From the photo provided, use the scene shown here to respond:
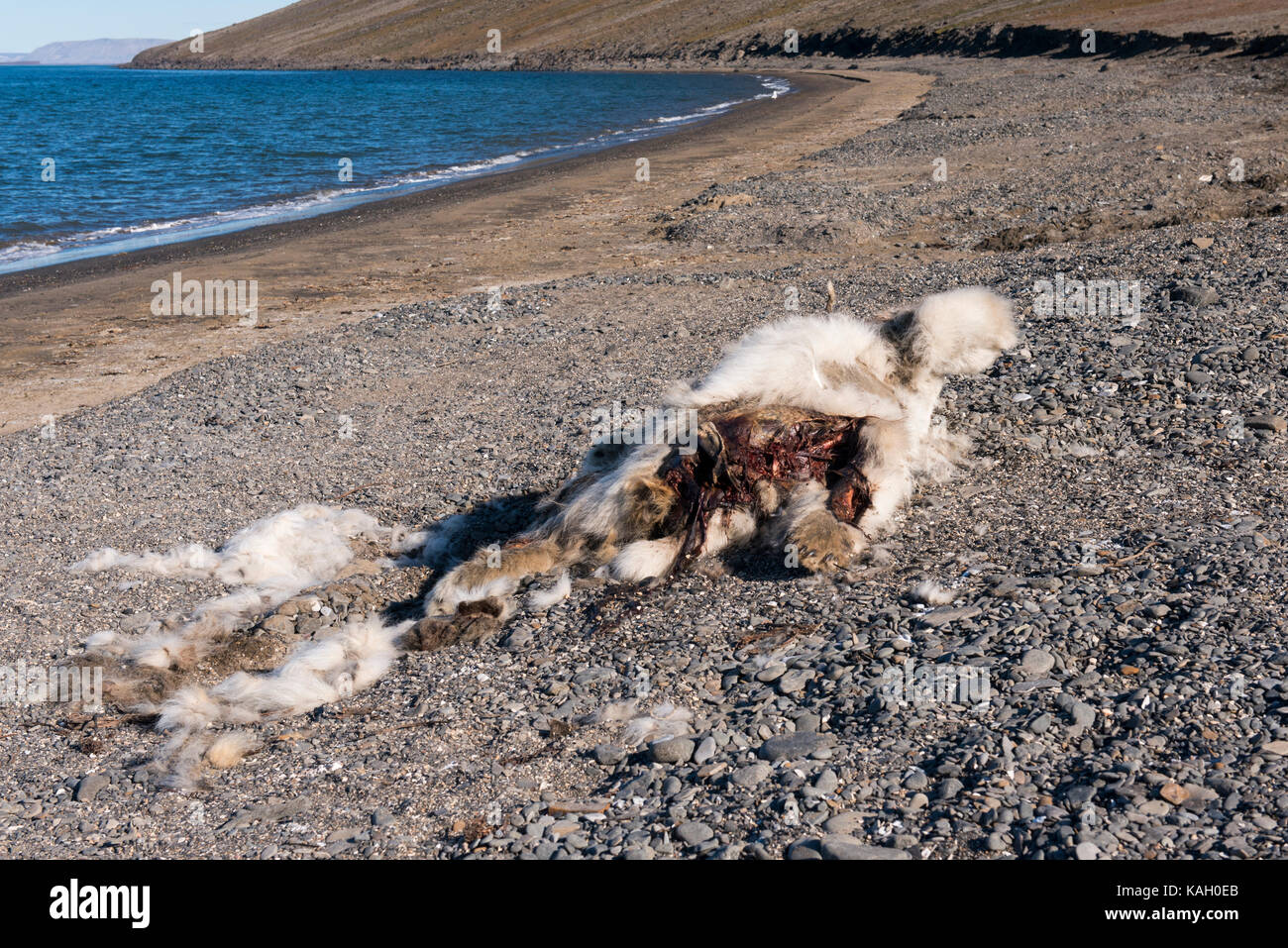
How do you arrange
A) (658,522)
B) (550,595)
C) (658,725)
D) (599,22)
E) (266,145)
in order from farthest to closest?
(599,22) → (266,145) → (658,522) → (550,595) → (658,725)

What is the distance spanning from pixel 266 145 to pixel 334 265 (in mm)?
25276

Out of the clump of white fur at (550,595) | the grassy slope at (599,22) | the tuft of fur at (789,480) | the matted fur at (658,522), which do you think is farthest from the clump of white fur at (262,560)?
the grassy slope at (599,22)

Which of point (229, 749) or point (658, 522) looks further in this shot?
point (658, 522)

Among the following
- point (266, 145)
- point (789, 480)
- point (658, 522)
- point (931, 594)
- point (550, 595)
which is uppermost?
point (266, 145)

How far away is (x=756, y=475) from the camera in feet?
17.3

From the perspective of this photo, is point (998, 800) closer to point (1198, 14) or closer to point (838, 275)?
point (838, 275)

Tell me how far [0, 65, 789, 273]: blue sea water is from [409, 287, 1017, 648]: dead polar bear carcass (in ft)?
58.2

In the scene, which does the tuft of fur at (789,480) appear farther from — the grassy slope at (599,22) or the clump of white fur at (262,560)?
the grassy slope at (599,22)

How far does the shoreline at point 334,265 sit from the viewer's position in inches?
470

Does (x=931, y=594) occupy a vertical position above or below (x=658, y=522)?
below

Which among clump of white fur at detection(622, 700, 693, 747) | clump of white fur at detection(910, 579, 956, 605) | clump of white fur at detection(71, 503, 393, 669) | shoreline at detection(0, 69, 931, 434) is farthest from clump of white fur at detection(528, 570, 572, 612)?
shoreline at detection(0, 69, 931, 434)

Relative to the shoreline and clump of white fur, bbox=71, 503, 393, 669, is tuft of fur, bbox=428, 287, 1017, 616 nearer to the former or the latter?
clump of white fur, bbox=71, 503, 393, 669

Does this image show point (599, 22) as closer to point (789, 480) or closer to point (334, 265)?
point (334, 265)

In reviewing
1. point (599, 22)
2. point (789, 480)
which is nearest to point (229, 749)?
point (789, 480)
